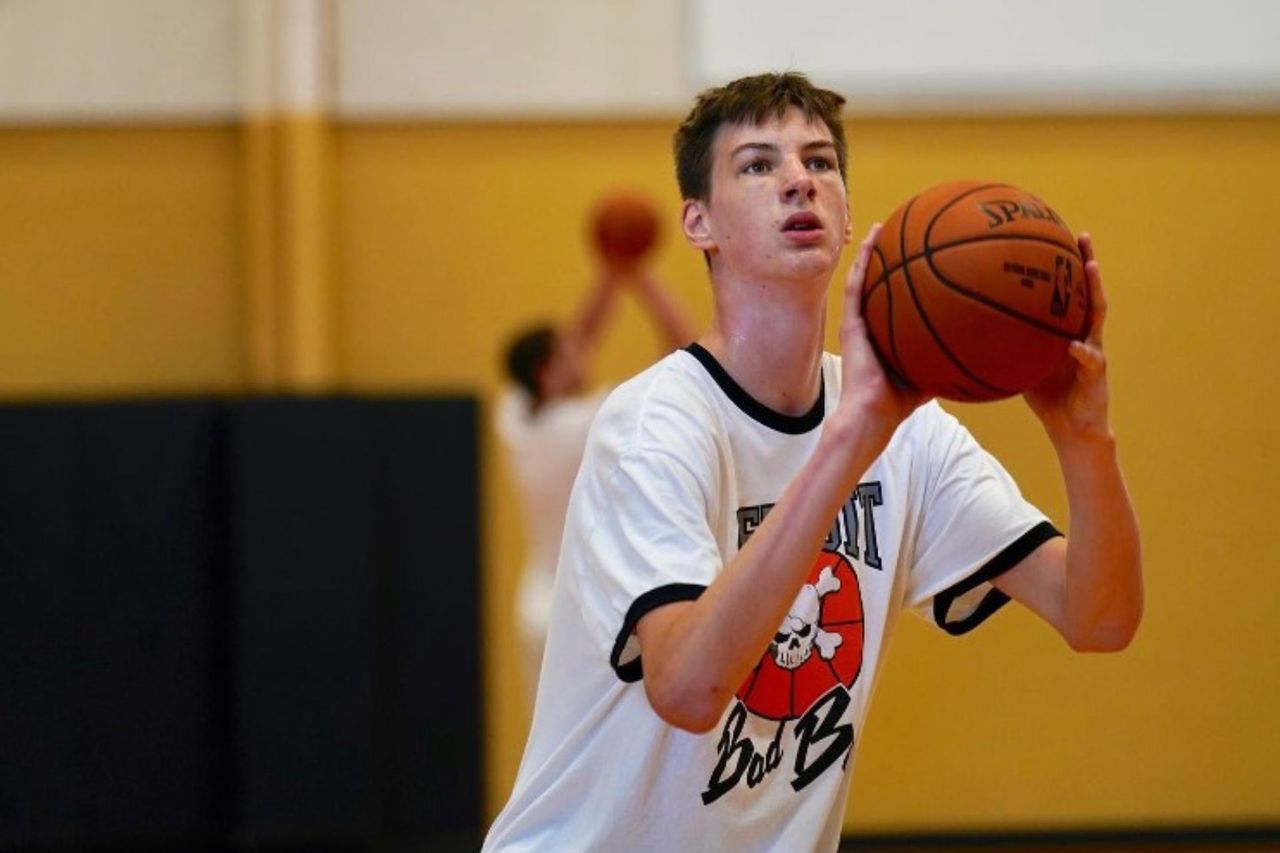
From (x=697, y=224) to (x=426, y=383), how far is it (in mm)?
4953

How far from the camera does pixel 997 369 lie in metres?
2.38

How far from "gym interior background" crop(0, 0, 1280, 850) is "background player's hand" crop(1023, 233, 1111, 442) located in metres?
4.84

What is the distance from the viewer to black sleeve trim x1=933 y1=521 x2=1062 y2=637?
285cm

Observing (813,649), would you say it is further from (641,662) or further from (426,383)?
(426,383)

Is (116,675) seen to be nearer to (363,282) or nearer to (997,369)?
(363,282)

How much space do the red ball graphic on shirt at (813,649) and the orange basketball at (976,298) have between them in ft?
1.46

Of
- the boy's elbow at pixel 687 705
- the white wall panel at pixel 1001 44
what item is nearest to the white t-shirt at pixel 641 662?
the boy's elbow at pixel 687 705

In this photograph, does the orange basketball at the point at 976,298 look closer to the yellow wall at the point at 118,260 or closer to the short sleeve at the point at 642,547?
Answer: the short sleeve at the point at 642,547

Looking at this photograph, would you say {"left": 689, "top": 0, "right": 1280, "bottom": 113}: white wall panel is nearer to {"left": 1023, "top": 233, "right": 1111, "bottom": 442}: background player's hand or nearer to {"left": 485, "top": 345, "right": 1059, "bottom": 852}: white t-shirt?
{"left": 485, "top": 345, "right": 1059, "bottom": 852}: white t-shirt

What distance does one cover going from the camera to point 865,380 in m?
2.33

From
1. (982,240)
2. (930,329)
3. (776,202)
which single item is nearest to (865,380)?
(930,329)

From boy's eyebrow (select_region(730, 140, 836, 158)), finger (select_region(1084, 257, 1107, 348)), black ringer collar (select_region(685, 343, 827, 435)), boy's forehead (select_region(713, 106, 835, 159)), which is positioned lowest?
black ringer collar (select_region(685, 343, 827, 435))

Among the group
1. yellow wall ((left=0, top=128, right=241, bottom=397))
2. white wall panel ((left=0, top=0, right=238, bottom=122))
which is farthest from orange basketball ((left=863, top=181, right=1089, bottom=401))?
white wall panel ((left=0, top=0, right=238, bottom=122))

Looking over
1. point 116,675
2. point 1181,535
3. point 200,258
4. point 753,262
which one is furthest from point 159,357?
point 753,262
